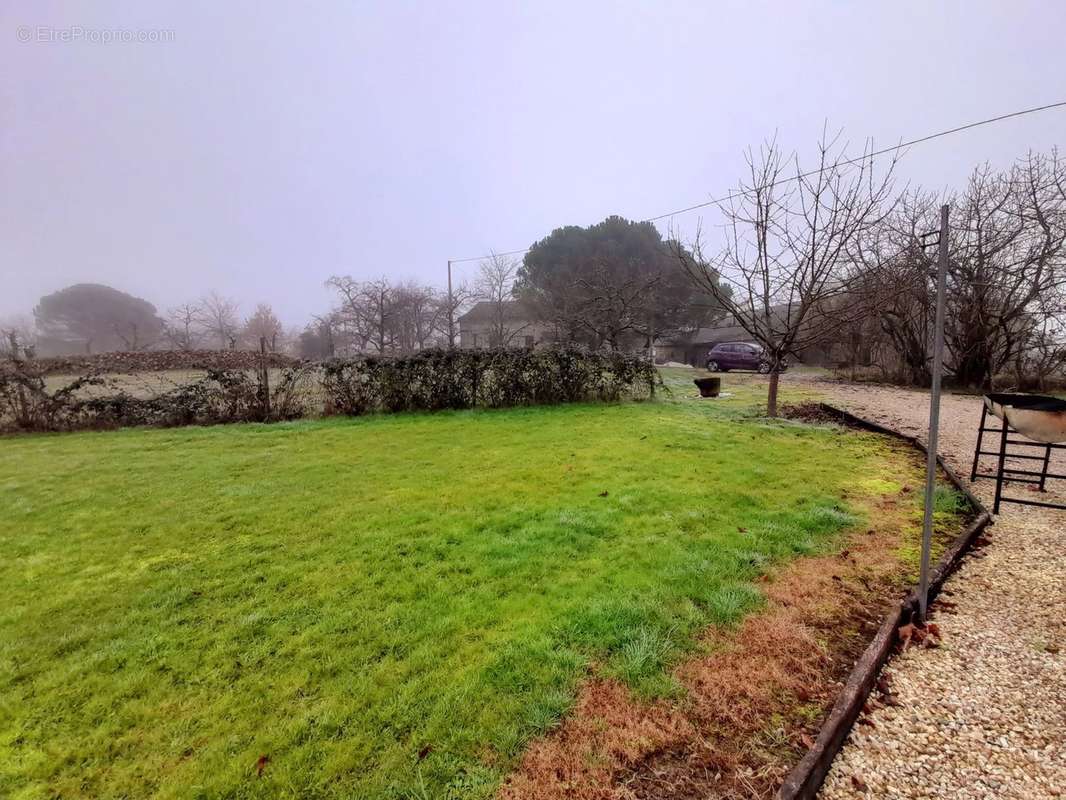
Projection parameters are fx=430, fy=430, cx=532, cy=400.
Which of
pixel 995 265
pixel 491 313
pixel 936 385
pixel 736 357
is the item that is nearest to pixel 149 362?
pixel 936 385

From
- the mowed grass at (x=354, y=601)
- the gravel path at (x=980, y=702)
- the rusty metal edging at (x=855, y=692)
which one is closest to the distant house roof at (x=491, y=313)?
the mowed grass at (x=354, y=601)

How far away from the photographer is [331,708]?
160 centimetres

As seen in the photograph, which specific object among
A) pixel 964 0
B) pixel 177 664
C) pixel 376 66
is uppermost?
pixel 376 66

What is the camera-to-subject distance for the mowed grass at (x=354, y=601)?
1449mm

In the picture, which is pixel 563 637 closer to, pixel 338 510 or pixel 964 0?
pixel 338 510

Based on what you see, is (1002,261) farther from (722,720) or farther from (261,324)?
(261,324)

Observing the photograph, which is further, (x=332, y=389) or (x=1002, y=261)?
(x=1002, y=261)

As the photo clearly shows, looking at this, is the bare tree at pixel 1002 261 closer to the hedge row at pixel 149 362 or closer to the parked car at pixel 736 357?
the parked car at pixel 736 357

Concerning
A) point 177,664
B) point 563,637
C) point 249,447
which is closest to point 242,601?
point 177,664

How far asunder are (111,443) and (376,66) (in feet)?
47.6

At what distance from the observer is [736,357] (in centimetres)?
1920

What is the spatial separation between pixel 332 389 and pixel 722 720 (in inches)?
Answer: 319

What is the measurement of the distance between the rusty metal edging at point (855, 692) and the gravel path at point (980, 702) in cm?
4

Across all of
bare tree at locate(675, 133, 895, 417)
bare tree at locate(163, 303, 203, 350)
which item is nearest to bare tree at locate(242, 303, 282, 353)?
bare tree at locate(163, 303, 203, 350)
